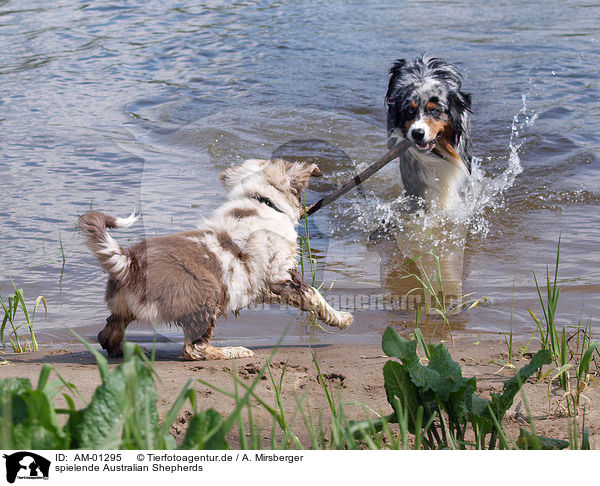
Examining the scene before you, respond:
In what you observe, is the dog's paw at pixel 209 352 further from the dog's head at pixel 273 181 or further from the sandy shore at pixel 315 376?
the dog's head at pixel 273 181

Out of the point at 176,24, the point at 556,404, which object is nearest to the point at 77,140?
the point at 176,24

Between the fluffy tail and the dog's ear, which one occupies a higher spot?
the dog's ear

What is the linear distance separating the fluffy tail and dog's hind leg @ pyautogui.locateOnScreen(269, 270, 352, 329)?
2.86 feet

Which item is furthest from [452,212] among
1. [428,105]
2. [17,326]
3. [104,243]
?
[17,326]

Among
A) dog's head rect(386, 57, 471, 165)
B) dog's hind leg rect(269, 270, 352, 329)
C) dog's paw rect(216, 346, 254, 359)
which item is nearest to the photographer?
dog's paw rect(216, 346, 254, 359)

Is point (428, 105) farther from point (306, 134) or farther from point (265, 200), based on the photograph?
point (306, 134)

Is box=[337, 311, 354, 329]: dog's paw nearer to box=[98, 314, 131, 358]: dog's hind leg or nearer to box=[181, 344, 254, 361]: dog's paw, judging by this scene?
box=[181, 344, 254, 361]: dog's paw

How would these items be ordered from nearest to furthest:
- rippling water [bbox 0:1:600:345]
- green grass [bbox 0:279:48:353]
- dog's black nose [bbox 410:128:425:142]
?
1. green grass [bbox 0:279:48:353]
2. rippling water [bbox 0:1:600:345]
3. dog's black nose [bbox 410:128:425:142]

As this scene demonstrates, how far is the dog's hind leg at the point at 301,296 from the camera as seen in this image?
12.1 feet

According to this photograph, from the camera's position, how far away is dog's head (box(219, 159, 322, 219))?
374cm

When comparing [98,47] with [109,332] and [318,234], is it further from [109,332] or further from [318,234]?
[109,332]

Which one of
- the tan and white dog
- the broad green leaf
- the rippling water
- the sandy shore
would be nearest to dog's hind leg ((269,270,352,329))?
the tan and white dog
